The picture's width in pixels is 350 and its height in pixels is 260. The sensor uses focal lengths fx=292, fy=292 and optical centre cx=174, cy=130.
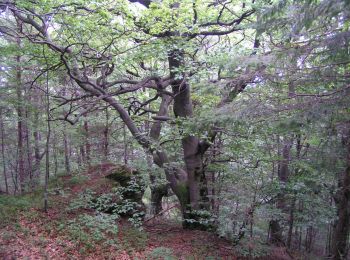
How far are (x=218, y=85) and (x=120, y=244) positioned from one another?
4844 millimetres

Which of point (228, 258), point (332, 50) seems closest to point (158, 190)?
point (228, 258)

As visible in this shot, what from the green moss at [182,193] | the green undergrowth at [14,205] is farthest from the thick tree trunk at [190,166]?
the green undergrowth at [14,205]

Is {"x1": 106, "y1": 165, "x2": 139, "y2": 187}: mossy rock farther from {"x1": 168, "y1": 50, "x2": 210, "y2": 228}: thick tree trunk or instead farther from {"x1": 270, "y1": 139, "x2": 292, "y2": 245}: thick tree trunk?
{"x1": 270, "y1": 139, "x2": 292, "y2": 245}: thick tree trunk

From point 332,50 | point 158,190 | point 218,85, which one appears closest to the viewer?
point 332,50

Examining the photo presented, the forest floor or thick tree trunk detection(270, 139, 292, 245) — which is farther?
thick tree trunk detection(270, 139, 292, 245)

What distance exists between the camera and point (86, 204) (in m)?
8.52

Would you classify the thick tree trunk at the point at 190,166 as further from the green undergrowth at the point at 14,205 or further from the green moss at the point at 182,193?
the green undergrowth at the point at 14,205

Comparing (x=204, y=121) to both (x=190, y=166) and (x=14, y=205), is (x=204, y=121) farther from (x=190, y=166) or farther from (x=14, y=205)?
(x=14, y=205)

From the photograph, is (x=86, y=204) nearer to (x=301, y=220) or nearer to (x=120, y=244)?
(x=120, y=244)

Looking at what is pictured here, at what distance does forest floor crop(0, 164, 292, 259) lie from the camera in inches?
264

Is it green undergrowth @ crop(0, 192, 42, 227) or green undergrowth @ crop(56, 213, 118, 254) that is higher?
green undergrowth @ crop(0, 192, 42, 227)

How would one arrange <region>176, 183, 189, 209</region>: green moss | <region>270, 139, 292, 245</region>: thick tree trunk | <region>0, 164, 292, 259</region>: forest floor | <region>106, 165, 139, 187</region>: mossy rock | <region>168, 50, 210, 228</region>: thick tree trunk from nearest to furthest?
<region>0, 164, 292, 259</region>: forest floor
<region>270, 139, 292, 245</region>: thick tree trunk
<region>168, 50, 210, 228</region>: thick tree trunk
<region>176, 183, 189, 209</region>: green moss
<region>106, 165, 139, 187</region>: mossy rock

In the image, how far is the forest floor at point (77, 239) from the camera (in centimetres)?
670

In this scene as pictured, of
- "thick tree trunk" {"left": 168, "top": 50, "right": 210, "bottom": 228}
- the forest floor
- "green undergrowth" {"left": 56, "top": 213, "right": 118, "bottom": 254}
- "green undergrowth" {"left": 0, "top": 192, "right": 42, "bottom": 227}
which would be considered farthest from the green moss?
"green undergrowth" {"left": 0, "top": 192, "right": 42, "bottom": 227}
